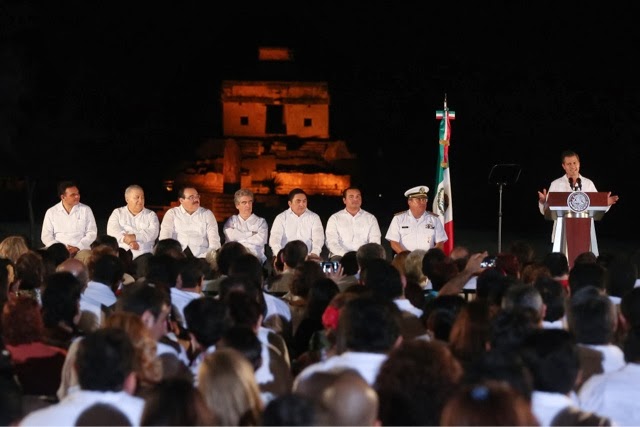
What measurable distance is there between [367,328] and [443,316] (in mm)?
1235

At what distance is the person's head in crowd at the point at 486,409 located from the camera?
10.2ft

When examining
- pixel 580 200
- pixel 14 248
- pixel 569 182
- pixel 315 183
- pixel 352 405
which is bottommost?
pixel 352 405

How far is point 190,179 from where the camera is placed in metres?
36.3

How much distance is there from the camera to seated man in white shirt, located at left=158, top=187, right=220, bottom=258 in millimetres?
12547

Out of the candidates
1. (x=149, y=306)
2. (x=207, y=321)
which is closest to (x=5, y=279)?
(x=149, y=306)

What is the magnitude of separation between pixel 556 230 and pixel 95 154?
31.3m

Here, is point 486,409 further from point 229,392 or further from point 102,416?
point 102,416

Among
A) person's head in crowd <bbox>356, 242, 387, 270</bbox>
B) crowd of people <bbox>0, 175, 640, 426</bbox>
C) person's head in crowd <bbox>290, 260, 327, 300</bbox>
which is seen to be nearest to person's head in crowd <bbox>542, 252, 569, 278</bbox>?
crowd of people <bbox>0, 175, 640, 426</bbox>

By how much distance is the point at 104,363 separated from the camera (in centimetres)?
404

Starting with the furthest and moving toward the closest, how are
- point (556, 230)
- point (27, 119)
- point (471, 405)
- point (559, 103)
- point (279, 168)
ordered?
point (279, 168) < point (559, 103) < point (27, 119) < point (556, 230) < point (471, 405)

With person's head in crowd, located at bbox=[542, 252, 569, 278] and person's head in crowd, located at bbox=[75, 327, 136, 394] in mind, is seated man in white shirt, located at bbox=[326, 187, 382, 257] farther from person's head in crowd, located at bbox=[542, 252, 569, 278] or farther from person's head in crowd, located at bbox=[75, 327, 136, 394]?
person's head in crowd, located at bbox=[75, 327, 136, 394]

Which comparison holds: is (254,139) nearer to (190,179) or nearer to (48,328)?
(190,179)

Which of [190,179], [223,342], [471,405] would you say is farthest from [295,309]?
[190,179]

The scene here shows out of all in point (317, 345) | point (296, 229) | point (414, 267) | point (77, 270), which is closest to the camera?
point (317, 345)
